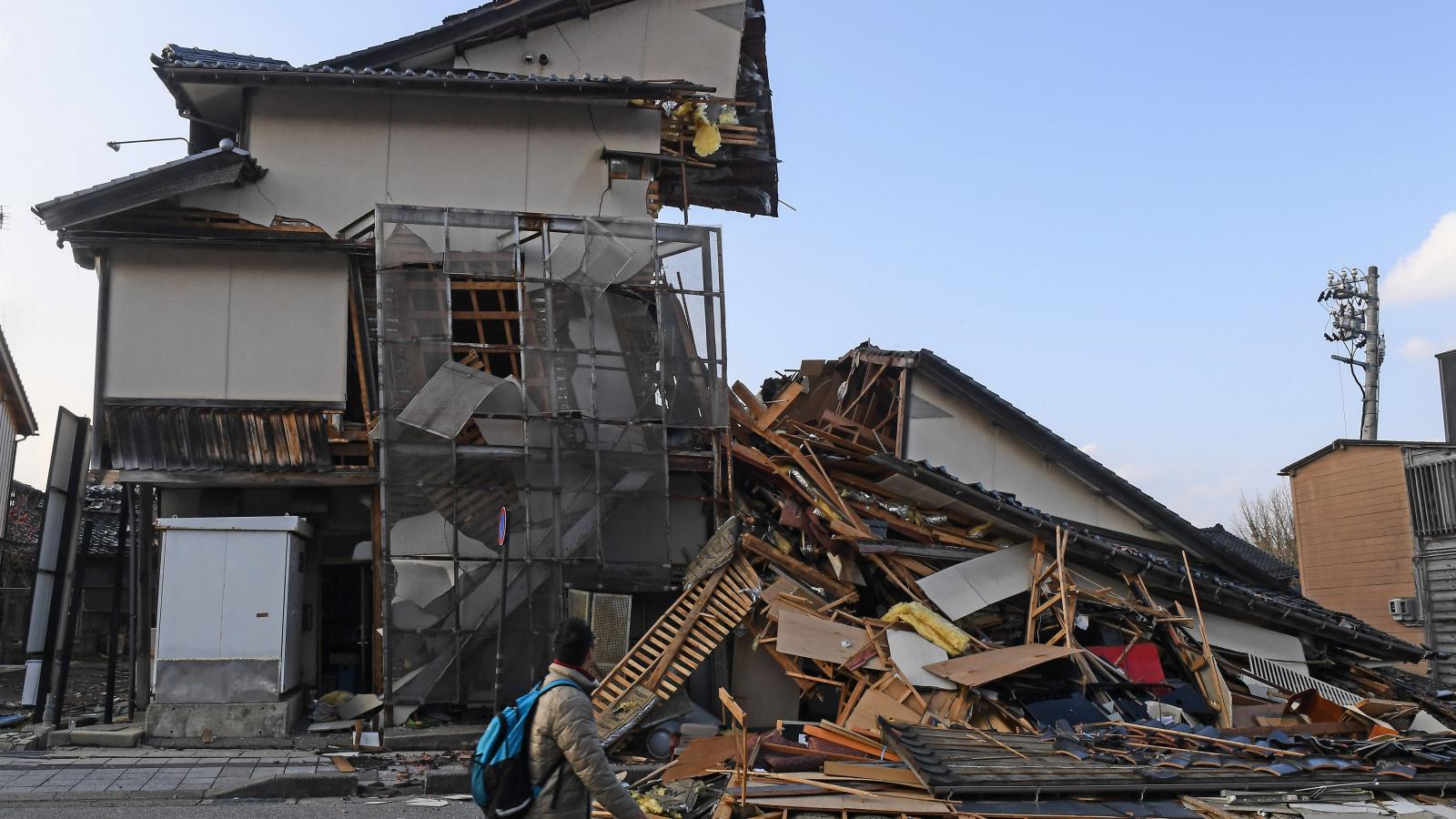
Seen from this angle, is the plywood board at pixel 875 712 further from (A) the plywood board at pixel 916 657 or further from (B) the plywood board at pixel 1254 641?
(B) the plywood board at pixel 1254 641

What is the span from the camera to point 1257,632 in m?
12.4


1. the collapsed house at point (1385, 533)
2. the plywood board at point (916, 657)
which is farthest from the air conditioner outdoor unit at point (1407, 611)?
the plywood board at point (916, 657)

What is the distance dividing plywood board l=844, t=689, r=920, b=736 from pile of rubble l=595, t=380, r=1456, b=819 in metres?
0.02

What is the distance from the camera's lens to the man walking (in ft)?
14.0

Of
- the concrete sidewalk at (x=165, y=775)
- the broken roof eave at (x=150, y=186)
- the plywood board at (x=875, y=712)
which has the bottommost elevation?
the concrete sidewalk at (x=165, y=775)

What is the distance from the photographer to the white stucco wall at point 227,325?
12766 mm

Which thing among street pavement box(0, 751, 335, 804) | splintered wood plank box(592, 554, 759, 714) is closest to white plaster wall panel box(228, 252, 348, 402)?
street pavement box(0, 751, 335, 804)

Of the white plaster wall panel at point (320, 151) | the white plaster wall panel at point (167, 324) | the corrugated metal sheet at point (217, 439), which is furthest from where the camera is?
the white plaster wall panel at point (320, 151)

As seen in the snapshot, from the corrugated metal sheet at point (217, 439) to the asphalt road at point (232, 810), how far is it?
4.65 m

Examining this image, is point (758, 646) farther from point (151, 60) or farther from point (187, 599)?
point (151, 60)

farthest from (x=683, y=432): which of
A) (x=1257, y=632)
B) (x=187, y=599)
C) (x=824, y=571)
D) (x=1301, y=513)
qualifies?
(x=1301, y=513)

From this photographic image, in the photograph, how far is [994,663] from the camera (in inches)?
403

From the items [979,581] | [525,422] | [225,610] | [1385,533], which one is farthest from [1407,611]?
[225,610]

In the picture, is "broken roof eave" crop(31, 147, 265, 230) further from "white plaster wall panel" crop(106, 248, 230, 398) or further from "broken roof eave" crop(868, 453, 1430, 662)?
"broken roof eave" crop(868, 453, 1430, 662)
